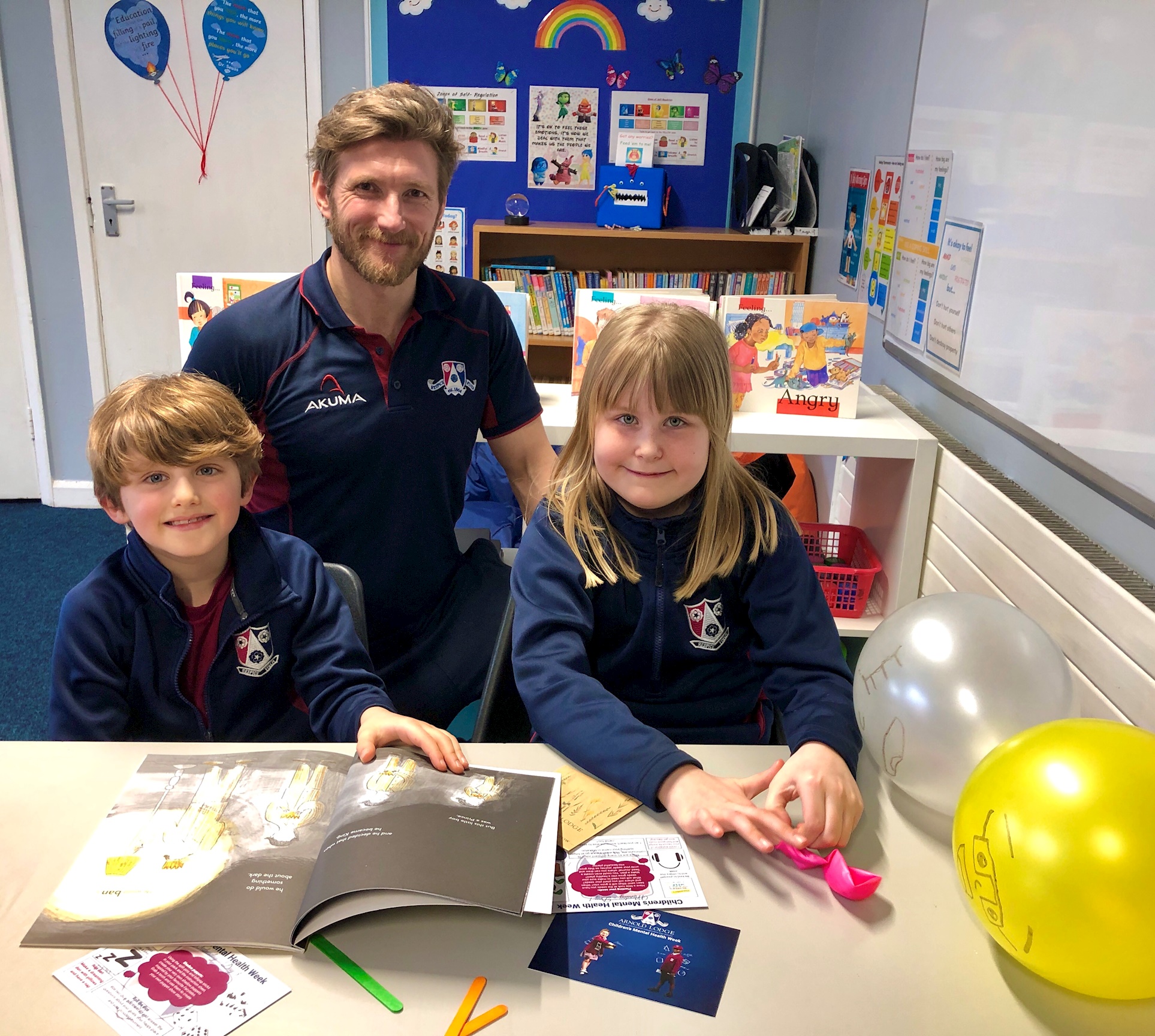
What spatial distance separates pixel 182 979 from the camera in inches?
30.1

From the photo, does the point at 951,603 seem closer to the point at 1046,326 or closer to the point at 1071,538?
the point at 1071,538

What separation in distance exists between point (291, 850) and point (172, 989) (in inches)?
6.3

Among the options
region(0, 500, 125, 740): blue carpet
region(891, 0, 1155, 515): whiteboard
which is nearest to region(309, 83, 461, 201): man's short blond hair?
region(891, 0, 1155, 515): whiteboard

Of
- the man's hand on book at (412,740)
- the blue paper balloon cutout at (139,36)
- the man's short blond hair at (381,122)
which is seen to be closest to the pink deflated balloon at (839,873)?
the man's hand on book at (412,740)

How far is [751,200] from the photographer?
3.56 m

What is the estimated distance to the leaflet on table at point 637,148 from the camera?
3652 mm

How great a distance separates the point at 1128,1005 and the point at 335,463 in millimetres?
1336

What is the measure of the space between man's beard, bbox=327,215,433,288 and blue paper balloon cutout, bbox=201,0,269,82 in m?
2.44

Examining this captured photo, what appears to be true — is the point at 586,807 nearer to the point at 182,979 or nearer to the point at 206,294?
the point at 182,979

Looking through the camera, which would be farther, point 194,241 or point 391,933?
point 194,241

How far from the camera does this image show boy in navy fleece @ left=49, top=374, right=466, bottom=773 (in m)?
1.19

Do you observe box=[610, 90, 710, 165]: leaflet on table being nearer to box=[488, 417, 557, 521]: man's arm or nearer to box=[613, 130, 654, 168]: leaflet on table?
box=[613, 130, 654, 168]: leaflet on table

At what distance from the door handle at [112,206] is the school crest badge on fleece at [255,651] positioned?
3.10 m

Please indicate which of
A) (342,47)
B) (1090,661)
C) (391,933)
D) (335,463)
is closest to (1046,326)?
(1090,661)
